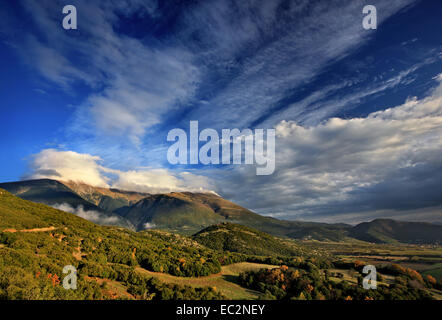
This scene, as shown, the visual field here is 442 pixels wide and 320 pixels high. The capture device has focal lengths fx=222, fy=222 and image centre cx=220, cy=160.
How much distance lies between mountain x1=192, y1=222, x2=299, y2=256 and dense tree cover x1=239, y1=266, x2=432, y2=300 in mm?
118911

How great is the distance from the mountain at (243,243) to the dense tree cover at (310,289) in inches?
4682

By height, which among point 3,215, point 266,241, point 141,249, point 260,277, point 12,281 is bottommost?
point 266,241

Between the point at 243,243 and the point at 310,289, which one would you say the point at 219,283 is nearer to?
the point at 310,289

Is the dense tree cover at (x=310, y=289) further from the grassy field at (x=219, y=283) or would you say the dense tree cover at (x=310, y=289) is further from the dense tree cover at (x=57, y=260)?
the dense tree cover at (x=57, y=260)

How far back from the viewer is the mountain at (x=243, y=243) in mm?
154500

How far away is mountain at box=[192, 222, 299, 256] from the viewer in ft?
507

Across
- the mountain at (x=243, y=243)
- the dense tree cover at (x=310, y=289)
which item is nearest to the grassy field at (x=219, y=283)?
the dense tree cover at (x=310, y=289)

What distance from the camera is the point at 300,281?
34.2 m

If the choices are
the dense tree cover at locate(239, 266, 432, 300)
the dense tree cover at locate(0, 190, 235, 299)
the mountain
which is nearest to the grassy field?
the dense tree cover at locate(0, 190, 235, 299)

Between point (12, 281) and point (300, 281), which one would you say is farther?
point (300, 281)

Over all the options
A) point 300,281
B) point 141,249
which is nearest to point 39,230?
point 141,249
